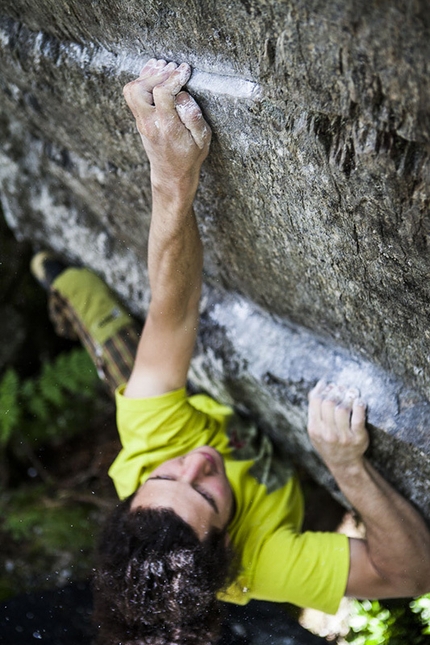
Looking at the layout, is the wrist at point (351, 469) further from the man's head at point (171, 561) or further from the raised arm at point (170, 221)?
the raised arm at point (170, 221)

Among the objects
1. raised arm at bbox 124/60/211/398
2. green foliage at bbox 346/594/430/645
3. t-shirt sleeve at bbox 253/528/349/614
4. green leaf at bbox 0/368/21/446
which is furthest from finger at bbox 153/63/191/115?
green leaf at bbox 0/368/21/446

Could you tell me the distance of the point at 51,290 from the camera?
3.76 meters

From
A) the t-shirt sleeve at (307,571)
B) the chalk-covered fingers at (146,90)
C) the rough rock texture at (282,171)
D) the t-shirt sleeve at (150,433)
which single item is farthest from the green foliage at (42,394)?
the chalk-covered fingers at (146,90)

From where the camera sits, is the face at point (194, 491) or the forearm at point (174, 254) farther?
the face at point (194, 491)

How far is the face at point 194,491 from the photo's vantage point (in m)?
2.32

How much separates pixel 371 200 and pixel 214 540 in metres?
A: 1.43

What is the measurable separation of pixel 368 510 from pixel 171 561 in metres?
0.74

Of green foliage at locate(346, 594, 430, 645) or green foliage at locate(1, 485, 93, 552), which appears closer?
green foliage at locate(346, 594, 430, 645)

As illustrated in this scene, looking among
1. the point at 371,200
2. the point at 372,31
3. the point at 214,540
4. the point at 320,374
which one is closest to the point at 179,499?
the point at 214,540

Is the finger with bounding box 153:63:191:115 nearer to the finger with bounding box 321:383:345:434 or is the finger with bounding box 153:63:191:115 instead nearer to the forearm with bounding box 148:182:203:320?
the forearm with bounding box 148:182:203:320

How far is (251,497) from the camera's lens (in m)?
2.69

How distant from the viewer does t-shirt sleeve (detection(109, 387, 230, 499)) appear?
100 inches

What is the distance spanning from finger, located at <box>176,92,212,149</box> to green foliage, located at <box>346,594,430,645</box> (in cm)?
190

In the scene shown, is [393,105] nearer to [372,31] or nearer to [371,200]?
[372,31]
